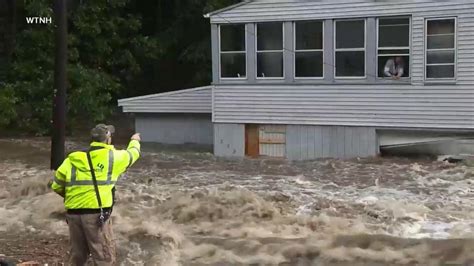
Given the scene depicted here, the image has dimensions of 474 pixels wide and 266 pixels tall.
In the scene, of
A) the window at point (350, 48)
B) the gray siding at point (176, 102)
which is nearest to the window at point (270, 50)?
the window at point (350, 48)

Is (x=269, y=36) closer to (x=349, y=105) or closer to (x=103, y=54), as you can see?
(x=349, y=105)

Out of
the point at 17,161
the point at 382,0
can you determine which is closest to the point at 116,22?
the point at 17,161

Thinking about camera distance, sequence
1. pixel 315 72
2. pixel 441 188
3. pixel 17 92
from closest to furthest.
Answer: pixel 441 188 → pixel 315 72 → pixel 17 92

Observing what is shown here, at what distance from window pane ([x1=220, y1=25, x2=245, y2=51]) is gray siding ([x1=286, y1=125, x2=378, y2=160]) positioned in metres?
3.01

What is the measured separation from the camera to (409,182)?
16453 mm

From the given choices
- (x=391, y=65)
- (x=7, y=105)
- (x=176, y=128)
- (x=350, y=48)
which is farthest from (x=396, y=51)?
(x=7, y=105)

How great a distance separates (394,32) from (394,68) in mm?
998

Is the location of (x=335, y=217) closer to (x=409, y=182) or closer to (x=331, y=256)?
(x=331, y=256)

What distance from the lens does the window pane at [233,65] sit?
21.9 metres

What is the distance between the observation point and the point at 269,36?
2150cm

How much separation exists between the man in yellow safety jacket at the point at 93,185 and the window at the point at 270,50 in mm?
14589

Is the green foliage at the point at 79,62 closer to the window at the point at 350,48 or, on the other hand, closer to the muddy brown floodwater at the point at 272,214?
the muddy brown floodwater at the point at 272,214

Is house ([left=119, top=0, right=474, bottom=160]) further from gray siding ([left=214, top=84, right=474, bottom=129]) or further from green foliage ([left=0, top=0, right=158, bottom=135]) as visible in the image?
green foliage ([left=0, top=0, right=158, bottom=135])

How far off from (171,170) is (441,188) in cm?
757
